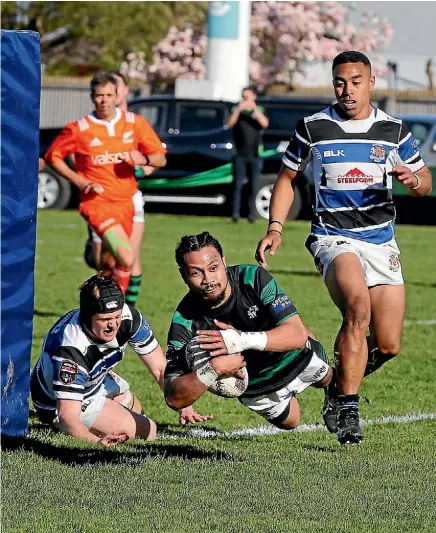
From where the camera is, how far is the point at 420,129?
22.7 metres

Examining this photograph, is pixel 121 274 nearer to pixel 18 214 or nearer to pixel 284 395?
pixel 18 214

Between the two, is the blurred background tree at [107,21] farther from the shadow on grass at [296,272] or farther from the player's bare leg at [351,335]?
the player's bare leg at [351,335]

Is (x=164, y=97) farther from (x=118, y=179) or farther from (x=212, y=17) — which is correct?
(x=118, y=179)

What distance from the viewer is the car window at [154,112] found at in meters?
22.5

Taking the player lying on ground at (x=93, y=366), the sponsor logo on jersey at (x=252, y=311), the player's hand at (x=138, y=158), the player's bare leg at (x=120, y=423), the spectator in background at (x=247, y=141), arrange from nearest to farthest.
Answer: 1. the sponsor logo on jersey at (x=252, y=311)
2. the player lying on ground at (x=93, y=366)
3. the player's bare leg at (x=120, y=423)
4. the player's hand at (x=138, y=158)
5. the spectator in background at (x=247, y=141)

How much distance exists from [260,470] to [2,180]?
1955mm

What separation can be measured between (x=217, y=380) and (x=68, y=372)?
1.09 m

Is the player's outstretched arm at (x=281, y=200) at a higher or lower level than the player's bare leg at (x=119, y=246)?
higher

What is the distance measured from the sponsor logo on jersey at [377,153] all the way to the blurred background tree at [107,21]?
115 feet

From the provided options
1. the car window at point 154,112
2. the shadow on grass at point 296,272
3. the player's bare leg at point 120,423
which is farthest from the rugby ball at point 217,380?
the car window at point 154,112

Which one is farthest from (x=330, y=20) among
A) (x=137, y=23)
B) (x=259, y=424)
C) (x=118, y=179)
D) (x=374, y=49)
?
(x=259, y=424)

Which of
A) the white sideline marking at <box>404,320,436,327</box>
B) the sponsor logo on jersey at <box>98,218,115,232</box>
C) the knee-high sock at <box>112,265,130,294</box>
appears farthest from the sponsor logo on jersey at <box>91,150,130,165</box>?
the white sideline marking at <box>404,320,436,327</box>

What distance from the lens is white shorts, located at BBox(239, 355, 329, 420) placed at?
21.4ft

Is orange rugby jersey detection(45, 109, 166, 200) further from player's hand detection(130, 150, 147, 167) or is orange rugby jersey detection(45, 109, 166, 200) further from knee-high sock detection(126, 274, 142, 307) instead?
knee-high sock detection(126, 274, 142, 307)
